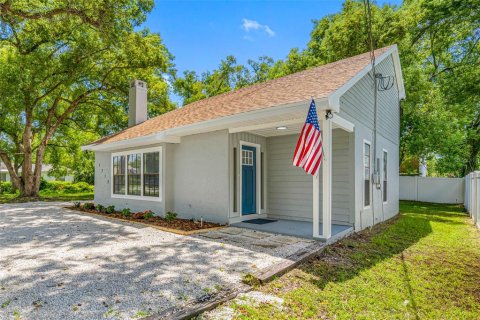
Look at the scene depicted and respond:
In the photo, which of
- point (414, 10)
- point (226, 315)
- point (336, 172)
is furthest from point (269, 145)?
point (414, 10)

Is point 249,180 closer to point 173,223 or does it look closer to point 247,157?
point 247,157

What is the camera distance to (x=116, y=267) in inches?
164

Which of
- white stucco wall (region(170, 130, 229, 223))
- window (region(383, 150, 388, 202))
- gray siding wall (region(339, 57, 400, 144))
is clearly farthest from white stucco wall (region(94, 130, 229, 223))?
window (region(383, 150, 388, 202))

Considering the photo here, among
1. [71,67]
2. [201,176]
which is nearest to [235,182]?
[201,176]

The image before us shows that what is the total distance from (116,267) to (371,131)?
23.9ft

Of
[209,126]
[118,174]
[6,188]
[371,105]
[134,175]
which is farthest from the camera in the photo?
[6,188]

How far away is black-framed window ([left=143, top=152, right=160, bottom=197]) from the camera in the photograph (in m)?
8.77

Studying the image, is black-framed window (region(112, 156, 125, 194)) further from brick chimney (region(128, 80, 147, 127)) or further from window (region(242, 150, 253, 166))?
window (region(242, 150, 253, 166))

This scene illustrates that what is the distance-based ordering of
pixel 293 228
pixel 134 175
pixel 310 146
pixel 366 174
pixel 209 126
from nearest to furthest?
pixel 310 146
pixel 293 228
pixel 209 126
pixel 366 174
pixel 134 175

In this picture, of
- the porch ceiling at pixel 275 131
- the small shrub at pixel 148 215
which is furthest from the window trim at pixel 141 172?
the porch ceiling at pixel 275 131

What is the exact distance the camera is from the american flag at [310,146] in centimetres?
513

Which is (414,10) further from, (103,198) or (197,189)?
(103,198)

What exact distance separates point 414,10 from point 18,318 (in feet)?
64.4

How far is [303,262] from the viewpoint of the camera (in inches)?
178
